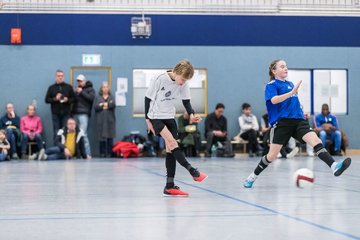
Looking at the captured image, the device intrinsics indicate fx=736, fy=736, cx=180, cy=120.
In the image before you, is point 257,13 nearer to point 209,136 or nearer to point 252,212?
point 209,136

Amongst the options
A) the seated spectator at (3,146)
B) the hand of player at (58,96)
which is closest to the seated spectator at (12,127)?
the seated spectator at (3,146)

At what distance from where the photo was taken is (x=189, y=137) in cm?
2159

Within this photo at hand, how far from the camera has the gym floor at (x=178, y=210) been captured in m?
5.56

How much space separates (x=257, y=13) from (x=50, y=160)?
822cm

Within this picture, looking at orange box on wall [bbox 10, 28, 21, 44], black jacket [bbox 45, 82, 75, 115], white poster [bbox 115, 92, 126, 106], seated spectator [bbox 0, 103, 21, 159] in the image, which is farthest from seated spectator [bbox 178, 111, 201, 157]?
orange box on wall [bbox 10, 28, 21, 44]

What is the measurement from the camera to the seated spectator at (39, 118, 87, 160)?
20.7m

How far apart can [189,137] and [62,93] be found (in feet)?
12.9

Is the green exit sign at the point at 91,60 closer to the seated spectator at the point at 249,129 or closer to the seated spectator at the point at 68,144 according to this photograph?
the seated spectator at the point at 68,144

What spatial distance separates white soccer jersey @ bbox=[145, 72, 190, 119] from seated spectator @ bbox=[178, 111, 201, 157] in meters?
12.6

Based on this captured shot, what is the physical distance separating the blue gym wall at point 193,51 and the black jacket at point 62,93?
0.80 meters

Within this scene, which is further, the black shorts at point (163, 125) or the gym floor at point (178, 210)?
the black shorts at point (163, 125)

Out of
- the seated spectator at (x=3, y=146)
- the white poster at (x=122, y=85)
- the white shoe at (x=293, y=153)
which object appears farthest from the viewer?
the white poster at (x=122, y=85)

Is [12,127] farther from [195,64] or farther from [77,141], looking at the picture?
[195,64]

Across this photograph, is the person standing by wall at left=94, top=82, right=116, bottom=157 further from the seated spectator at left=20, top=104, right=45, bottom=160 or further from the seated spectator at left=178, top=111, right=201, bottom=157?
the seated spectator at left=178, top=111, right=201, bottom=157
